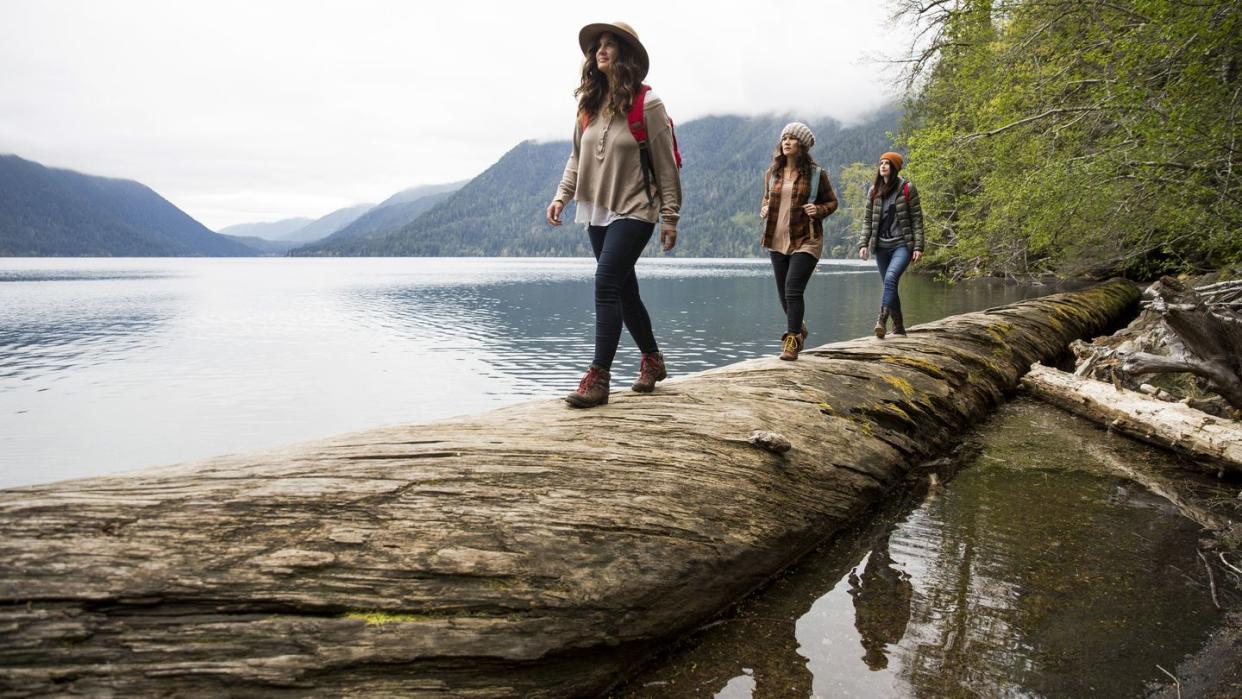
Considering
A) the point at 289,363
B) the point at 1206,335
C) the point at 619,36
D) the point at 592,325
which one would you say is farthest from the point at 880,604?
the point at 592,325

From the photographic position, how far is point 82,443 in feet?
45.2

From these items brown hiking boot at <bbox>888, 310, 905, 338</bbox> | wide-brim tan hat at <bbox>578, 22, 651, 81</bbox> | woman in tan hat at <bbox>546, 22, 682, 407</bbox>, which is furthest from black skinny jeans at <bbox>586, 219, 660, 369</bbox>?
brown hiking boot at <bbox>888, 310, 905, 338</bbox>

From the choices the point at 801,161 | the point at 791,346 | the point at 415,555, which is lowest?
the point at 415,555

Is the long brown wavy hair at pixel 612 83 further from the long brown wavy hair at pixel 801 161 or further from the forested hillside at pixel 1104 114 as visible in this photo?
the forested hillside at pixel 1104 114

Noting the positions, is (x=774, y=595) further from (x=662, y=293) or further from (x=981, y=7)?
(x=662, y=293)

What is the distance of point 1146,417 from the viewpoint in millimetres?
6887

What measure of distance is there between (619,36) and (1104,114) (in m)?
12.0

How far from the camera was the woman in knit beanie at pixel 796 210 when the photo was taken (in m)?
6.54

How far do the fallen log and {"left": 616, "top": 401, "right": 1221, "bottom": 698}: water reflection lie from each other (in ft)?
3.11

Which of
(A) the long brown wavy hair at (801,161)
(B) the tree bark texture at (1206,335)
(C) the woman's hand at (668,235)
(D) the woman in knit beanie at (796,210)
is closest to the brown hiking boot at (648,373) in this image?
(C) the woman's hand at (668,235)

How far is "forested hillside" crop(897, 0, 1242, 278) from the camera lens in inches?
402

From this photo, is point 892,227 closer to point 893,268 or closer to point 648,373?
point 893,268

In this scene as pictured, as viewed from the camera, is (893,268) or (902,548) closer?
(902,548)

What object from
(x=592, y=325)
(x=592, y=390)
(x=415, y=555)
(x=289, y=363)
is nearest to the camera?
(x=415, y=555)
